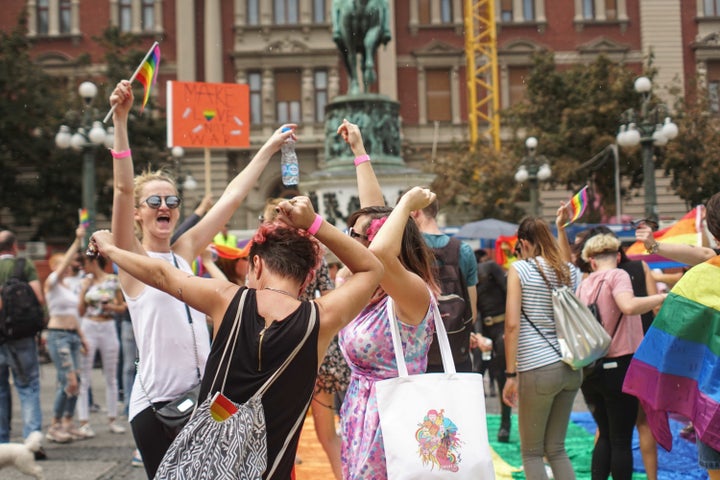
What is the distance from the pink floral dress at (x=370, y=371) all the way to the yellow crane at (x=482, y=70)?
34.0 meters

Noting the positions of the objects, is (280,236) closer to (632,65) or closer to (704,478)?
(704,478)

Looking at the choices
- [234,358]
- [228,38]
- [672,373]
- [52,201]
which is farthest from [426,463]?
[228,38]

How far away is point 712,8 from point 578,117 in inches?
470

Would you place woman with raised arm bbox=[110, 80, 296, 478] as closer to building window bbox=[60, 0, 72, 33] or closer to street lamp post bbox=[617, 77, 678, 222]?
street lamp post bbox=[617, 77, 678, 222]

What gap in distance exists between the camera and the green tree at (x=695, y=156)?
95.7 feet

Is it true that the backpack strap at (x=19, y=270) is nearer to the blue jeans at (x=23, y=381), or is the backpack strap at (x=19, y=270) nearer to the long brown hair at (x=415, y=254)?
the blue jeans at (x=23, y=381)

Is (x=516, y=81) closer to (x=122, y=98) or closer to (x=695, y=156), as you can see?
(x=695, y=156)

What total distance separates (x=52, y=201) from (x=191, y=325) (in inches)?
1301

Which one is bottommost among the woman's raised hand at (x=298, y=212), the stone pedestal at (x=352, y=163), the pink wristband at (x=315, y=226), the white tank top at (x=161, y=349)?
the white tank top at (x=161, y=349)

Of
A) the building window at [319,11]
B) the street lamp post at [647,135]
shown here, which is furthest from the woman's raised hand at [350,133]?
the building window at [319,11]

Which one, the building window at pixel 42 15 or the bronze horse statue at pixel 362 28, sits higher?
the building window at pixel 42 15

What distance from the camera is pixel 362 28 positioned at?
13.4 metres

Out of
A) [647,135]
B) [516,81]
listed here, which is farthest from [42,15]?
[647,135]

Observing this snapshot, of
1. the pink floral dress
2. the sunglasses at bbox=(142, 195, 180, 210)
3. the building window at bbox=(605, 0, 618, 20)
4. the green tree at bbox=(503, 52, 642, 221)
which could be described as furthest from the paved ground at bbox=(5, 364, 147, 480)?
the building window at bbox=(605, 0, 618, 20)
